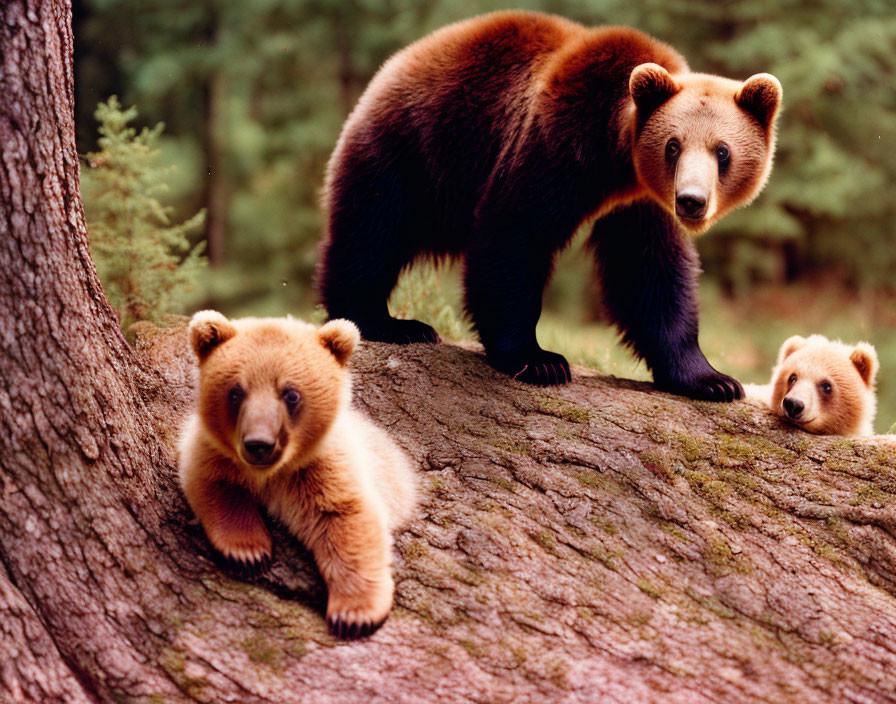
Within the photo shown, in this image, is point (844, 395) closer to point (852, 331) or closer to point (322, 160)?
point (852, 331)

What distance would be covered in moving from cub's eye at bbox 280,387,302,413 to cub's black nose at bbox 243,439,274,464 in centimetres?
21

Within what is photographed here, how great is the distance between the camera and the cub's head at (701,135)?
3.91 metres

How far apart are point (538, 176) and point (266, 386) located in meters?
2.01

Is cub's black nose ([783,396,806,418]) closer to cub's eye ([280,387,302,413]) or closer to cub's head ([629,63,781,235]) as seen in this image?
cub's head ([629,63,781,235])

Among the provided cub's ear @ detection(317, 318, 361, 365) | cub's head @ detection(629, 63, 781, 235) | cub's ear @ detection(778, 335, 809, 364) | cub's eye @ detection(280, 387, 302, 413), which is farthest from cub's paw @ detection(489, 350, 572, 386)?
cub's eye @ detection(280, 387, 302, 413)

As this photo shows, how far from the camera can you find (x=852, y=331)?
11.9 m

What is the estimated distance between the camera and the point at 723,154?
13.1 feet

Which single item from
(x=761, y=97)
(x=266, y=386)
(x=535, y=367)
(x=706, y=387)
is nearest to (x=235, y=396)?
(x=266, y=386)

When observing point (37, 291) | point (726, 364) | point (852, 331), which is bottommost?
point (852, 331)

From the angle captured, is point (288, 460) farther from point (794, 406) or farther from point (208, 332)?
point (794, 406)

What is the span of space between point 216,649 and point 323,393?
0.94 m

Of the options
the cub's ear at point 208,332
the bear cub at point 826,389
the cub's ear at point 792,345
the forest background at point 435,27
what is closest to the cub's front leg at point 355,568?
the cub's ear at point 208,332

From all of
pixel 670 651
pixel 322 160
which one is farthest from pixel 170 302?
pixel 322 160

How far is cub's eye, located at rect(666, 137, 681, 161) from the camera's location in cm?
399
